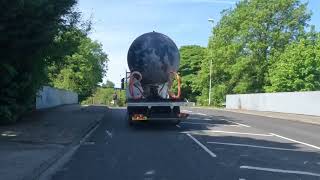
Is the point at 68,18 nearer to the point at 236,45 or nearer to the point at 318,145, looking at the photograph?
the point at 318,145

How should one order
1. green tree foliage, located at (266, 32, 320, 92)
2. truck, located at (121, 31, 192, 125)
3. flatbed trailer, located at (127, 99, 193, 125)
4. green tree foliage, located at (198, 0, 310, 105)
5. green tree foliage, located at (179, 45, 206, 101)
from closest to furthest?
flatbed trailer, located at (127, 99, 193, 125)
truck, located at (121, 31, 192, 125)
green tree foliage, located at (266, 32, 320, 92)
green tree foliage, located at (198, 0, 310, 105)
green tree foliage, located at (179, 45, 206, 101)

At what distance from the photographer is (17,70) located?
23.7 m

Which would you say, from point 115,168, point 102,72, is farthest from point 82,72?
point 115,168

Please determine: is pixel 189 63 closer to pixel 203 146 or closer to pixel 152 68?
pixel 152 68

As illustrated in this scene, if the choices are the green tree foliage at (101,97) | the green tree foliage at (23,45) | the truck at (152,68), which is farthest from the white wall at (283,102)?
the green tree foliage at (101,97)

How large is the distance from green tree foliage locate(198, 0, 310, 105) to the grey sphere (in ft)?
164

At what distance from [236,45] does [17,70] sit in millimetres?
56910

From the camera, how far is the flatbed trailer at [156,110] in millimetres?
24016

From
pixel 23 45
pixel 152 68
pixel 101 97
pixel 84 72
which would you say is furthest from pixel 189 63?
pixel 23 45

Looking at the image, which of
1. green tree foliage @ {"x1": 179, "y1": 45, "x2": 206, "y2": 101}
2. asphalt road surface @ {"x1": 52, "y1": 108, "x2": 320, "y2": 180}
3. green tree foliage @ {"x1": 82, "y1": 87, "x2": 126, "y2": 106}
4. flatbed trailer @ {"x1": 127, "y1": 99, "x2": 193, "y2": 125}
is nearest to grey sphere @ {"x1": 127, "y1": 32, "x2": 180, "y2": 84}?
flatbed trailer @ {"x1": 127, "y1": 99, "x2": 193, "y2": 125}

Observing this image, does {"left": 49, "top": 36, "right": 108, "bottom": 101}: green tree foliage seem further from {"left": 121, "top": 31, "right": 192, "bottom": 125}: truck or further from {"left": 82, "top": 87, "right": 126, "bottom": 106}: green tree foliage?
{"left": 121, "top": 31, "right": 192, "bottom": 125}: truck

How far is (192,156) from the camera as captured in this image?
15594mm

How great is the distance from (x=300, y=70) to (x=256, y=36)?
14.3 metres

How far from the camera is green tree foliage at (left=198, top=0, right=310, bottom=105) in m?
75.4
